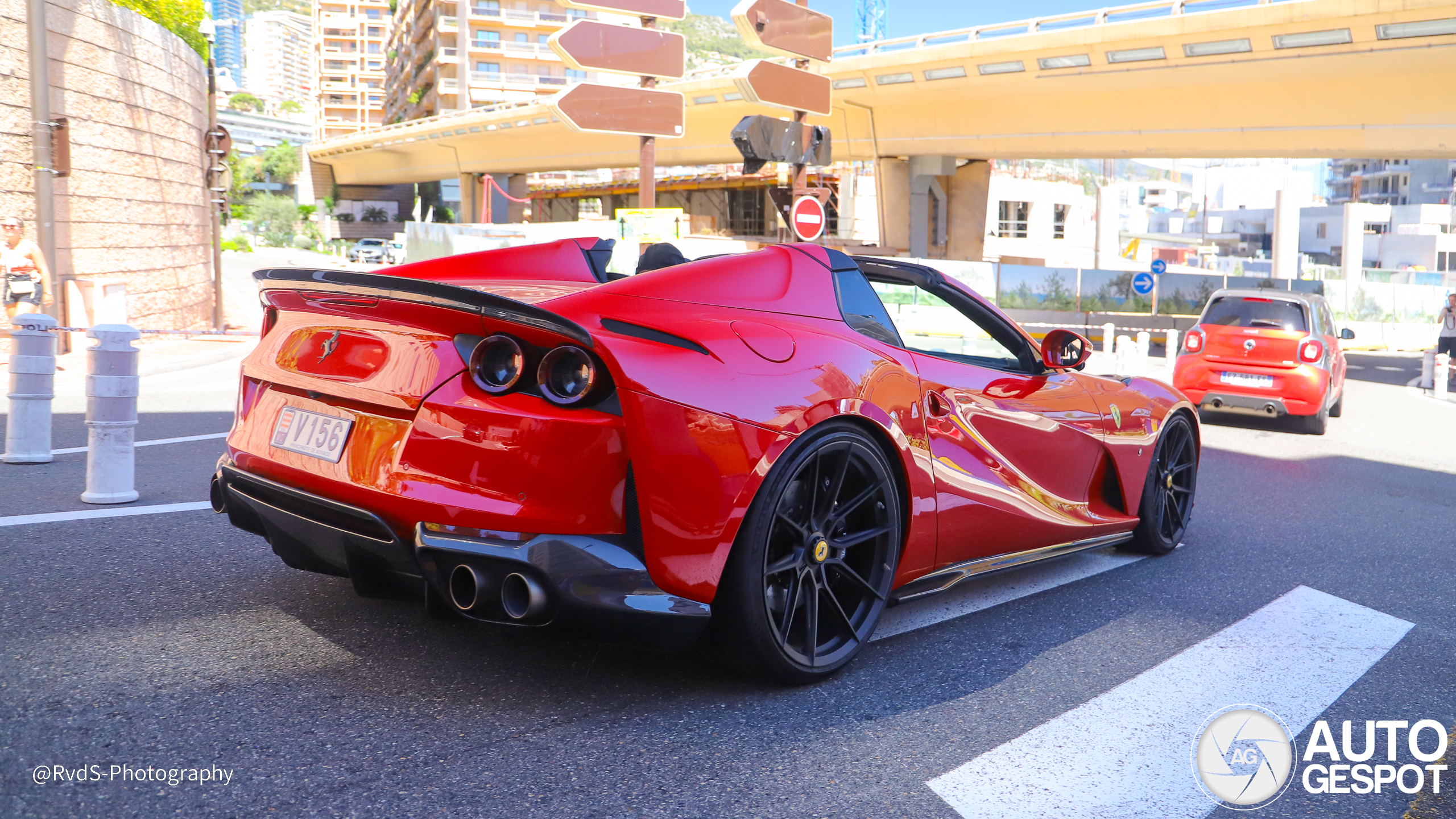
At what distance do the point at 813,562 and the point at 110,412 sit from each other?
3.74 meters

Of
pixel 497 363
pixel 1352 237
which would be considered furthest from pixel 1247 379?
pixel 1352 237

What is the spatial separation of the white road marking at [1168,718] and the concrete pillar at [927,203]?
36.1 m

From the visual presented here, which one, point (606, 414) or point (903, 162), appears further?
point (903, 162)

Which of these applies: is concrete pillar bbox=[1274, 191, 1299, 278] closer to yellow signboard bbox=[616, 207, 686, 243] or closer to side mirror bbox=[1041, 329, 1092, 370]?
yellow signboard bbox=[616, 207, 686, 243]

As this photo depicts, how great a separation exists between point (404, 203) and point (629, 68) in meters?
92.6

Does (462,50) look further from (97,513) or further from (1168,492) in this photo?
(1168,492)

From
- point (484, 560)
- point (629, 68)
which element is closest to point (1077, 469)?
point (484, 560)

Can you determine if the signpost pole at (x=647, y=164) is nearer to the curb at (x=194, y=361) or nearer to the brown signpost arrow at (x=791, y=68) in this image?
the brown signpost arrow at (x=791, y=68)

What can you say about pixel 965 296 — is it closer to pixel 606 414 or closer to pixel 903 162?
pixel 606 414

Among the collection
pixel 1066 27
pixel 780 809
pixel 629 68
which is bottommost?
pixel 780 809

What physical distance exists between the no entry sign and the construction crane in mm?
166549

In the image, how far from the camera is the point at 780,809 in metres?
2.51

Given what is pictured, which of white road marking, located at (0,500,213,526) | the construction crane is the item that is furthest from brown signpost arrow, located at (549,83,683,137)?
the construction crane

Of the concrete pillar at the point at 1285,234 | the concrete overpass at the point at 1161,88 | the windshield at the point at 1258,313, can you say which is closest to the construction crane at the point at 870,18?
the concrete pillar at the point at 1285,234
